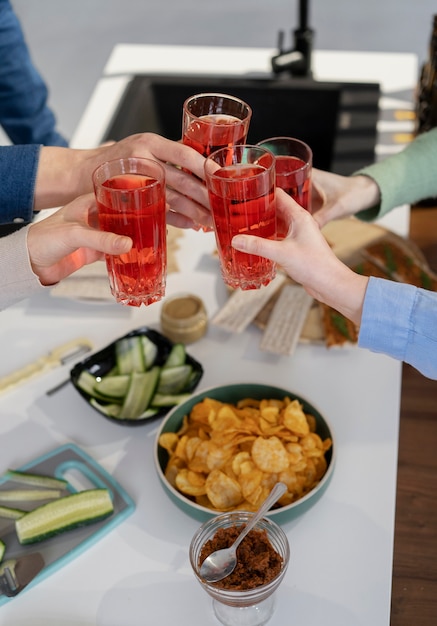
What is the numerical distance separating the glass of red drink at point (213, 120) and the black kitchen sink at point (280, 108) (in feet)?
3.47

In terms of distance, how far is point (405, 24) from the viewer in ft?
16.5

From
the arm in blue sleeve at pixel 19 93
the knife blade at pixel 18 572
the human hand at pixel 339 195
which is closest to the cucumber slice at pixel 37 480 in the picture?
the knife blade at pixel 18 572

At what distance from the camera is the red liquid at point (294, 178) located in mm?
1368

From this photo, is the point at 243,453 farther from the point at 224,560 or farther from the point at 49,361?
the point at 49,361

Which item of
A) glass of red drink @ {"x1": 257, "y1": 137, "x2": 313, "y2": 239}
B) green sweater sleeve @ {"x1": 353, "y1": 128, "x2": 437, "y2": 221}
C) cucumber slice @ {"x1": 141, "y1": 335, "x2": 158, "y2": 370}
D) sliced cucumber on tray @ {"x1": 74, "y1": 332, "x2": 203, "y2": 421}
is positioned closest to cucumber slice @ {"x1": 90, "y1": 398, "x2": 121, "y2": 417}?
sliced cucumber on tray @ {"x1": 74, "y1": 332, "x2": 203, "y2": 421}

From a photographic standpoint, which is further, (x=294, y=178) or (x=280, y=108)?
(x=280, y=108)

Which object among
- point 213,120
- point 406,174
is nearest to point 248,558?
point 213,120

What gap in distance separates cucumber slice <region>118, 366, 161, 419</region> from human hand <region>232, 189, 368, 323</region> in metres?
0.46

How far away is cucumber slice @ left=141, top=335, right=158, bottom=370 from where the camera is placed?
162 centimetres

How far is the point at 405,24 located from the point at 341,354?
405 centimetres

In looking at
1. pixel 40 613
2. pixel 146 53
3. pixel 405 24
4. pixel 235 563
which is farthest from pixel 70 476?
pixel 405 24

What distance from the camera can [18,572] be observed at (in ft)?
4.08

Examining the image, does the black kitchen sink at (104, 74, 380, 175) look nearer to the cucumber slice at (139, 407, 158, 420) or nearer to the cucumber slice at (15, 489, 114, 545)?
the cucumber slice at (139, 407, 158, 420)

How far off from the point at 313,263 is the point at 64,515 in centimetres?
62
